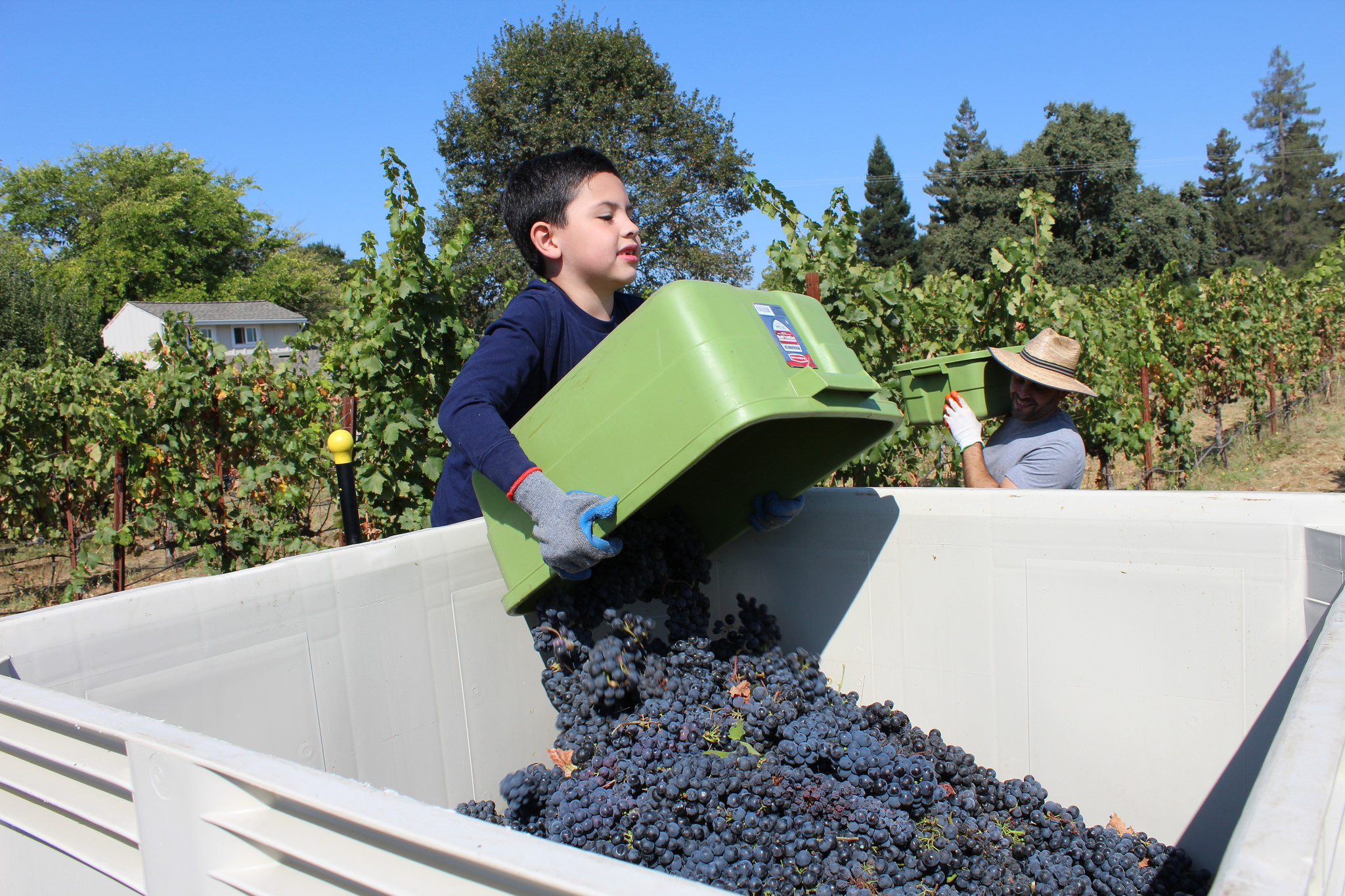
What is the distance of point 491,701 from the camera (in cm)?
170

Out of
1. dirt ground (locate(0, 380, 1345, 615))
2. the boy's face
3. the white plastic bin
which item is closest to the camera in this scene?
the white plastic bin

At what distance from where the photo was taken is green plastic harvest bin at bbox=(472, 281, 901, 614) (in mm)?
1373

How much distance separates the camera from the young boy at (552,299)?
1647 millimetres

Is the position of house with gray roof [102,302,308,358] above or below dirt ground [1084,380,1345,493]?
above

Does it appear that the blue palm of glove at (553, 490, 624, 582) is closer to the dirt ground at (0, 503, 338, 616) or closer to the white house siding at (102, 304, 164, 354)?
the dirt ground at (0, 503, 338, 616)

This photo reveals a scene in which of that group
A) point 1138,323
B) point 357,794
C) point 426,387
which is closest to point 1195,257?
point 1138,323

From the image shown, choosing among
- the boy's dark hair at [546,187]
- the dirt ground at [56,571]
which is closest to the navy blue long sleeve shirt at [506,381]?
the boy's dark hair at [546,187]

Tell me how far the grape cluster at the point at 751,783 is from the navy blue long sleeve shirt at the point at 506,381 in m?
0.34

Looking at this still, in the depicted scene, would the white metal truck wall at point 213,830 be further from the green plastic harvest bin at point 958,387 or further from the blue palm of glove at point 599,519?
the green plastic harvest bin at point 958,387

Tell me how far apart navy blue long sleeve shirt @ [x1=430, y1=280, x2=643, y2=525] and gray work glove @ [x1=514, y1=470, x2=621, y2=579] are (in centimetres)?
5

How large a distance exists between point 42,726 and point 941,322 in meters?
5.87

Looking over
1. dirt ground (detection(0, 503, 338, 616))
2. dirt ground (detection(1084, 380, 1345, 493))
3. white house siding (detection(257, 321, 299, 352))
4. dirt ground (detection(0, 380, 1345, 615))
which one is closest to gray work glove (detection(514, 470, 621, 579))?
dirt ground (detection(0, 503, 338, 616))

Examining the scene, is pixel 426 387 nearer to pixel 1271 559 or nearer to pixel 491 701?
pixel 491 701

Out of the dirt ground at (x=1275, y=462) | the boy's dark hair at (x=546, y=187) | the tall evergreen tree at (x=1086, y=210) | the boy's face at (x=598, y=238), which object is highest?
the tall evergreen tree at (x=1086, y=210)
